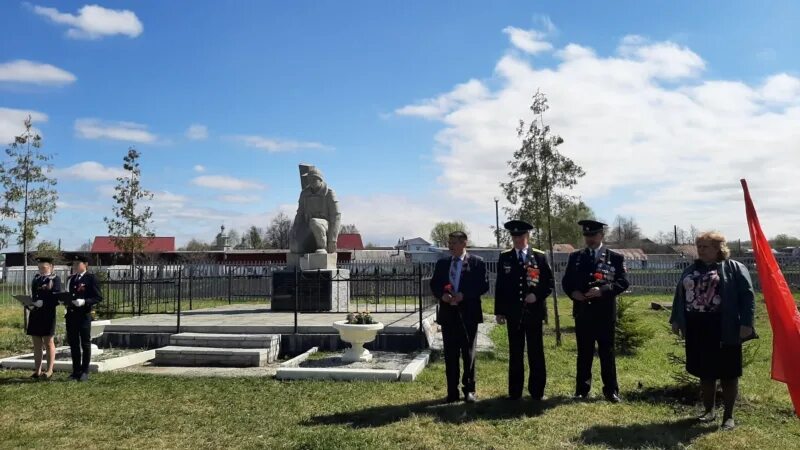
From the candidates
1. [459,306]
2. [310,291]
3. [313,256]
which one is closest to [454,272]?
[459,306]

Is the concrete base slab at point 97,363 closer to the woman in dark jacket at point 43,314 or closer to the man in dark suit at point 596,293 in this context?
the woman in dark jacket at point 43,314

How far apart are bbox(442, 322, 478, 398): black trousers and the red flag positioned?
265 centimetres

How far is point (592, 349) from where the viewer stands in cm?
579

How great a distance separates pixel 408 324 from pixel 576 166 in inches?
194

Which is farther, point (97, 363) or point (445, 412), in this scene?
point (97, 363)

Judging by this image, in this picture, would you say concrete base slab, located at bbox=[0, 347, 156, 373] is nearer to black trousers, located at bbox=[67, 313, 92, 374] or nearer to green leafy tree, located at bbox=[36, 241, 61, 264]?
black trousers, located at bbox=[67, 313, 92, 374]

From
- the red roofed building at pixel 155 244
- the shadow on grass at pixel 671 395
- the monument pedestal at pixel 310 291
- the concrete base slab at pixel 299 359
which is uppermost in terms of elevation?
the red roofed building at pixel 155 244

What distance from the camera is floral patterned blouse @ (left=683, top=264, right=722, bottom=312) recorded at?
4.87 m

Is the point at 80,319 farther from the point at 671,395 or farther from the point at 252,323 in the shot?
the point at 671,395

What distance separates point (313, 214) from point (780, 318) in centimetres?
930

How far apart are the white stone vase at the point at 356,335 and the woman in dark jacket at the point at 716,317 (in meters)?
4.01

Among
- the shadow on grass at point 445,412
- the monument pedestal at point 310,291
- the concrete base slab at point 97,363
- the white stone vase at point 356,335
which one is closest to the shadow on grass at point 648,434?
the shadow on grass at point 445,412

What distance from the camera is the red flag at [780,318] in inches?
182

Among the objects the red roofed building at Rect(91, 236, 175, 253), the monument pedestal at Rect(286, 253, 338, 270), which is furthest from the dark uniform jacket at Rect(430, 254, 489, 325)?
the red roofed building at Rect(91, 236, 175, 253)
